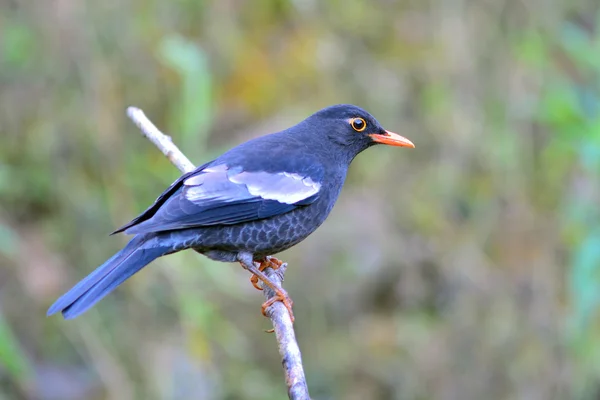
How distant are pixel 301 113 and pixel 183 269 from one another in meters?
2.16

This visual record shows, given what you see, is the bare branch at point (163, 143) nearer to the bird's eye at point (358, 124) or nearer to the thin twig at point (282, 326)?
the thin twig at point (282, 326)

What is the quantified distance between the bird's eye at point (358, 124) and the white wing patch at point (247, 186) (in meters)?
0.57

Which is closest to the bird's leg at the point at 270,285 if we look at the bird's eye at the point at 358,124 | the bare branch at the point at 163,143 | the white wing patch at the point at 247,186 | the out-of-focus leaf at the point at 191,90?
the white wing patch at the point at 247,186

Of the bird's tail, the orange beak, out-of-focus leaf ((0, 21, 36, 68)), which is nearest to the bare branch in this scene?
the bird's tail

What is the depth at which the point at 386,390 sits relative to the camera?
6641 millimetres

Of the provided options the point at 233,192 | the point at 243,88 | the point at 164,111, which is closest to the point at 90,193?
the point at 164,111

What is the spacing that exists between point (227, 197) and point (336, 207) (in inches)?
117

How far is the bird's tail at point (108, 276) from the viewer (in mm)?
3679

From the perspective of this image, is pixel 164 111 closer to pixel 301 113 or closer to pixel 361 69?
pixel 301 113

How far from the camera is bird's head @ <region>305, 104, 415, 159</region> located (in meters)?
4.82

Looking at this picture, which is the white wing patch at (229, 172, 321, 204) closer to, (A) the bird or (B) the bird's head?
(A) the bird

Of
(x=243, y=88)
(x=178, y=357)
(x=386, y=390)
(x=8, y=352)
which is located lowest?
(x=386, y=390)

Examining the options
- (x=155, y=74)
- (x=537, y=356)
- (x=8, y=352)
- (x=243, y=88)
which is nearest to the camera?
(x=8, y=352)

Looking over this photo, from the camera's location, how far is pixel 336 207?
713 centimetres
